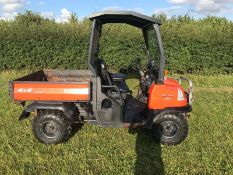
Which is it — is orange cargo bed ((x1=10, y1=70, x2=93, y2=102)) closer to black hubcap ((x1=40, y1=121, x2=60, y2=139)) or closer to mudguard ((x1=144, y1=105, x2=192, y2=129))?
black hubcap ((x1=40, y1=121, x2=60, y2=139))

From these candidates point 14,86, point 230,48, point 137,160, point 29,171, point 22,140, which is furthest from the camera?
point 230,48

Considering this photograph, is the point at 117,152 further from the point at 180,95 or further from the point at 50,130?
the point at 180,95

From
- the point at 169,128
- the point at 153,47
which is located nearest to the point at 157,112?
the point at 169,128

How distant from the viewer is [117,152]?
4820mm

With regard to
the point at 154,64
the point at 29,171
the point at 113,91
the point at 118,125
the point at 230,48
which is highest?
the point at 230,48

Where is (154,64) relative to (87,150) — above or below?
above

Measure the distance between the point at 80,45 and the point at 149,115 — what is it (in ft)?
25.7

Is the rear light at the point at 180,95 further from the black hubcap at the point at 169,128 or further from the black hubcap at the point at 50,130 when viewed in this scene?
the black hubcap at the point at 50,130

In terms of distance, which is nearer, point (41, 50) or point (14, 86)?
point (14, 86)

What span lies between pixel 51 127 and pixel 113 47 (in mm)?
7614

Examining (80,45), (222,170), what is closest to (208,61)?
(80,45)

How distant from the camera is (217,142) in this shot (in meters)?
5.15

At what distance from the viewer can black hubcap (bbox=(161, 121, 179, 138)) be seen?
5027mm

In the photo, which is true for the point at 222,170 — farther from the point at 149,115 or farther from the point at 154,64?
the point at 154,64
